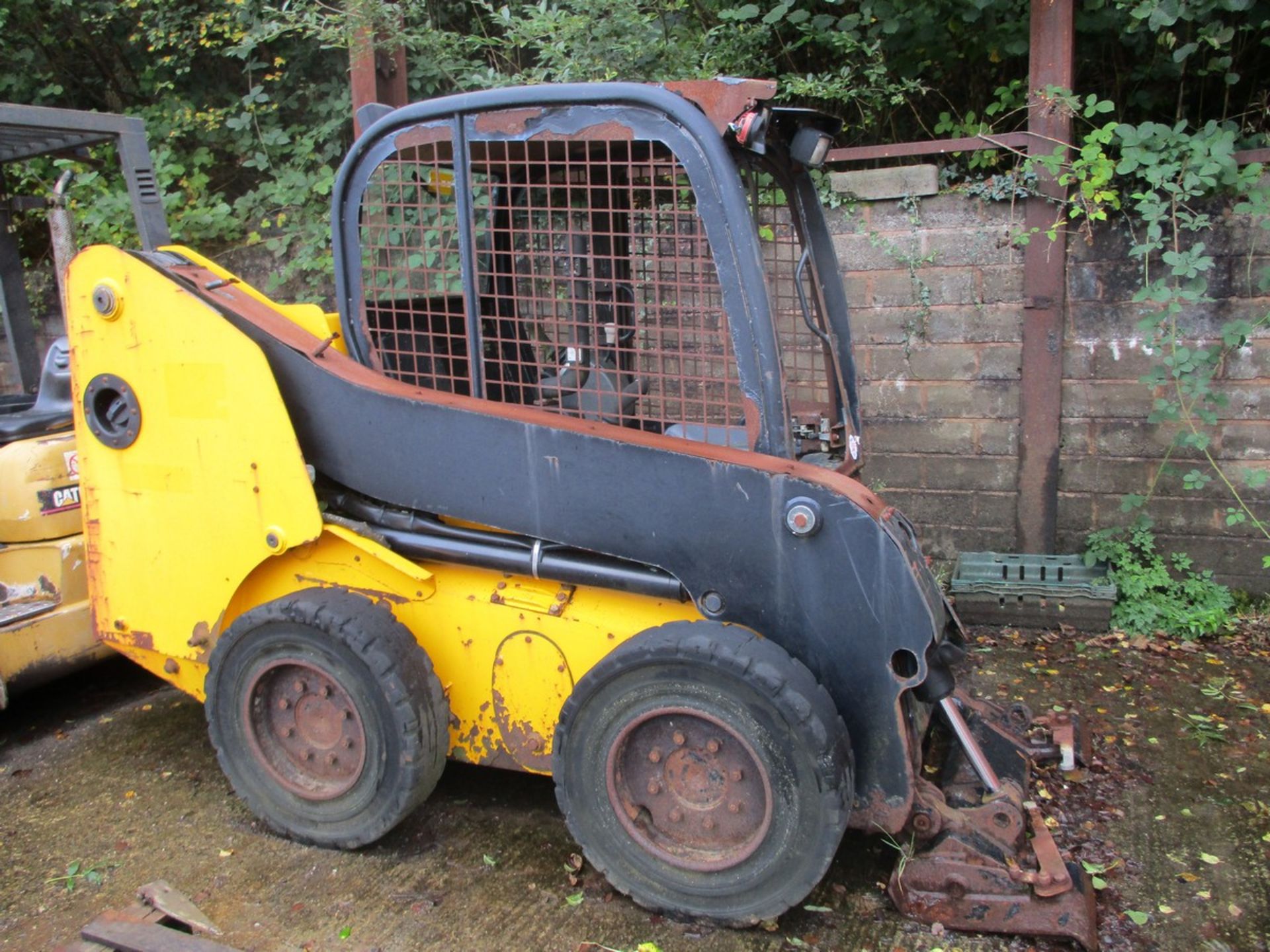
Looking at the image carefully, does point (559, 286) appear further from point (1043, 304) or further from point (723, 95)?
point (1043, 304)

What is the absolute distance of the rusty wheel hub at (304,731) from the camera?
3127mm

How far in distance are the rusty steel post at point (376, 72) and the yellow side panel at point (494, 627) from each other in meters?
2.97

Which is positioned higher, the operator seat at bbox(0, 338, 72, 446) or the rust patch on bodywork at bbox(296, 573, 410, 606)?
the operator seat at bbox(0, 338, 72, 446)

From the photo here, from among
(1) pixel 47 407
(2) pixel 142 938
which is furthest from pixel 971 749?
(1) pixel 47 407

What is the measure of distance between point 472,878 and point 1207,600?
367 centimetres

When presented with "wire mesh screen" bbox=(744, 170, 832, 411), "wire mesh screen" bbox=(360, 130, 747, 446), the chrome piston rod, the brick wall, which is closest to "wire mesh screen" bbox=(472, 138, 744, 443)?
"wire mesh screen" bbox=(360, 130, 747, 446)

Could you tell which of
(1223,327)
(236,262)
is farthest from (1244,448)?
(236,262)

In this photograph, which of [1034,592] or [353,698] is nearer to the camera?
[353,698]

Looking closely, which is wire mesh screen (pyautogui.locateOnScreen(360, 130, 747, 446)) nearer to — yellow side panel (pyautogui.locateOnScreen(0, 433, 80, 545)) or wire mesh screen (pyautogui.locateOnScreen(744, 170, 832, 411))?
wire mesh screen (pyautogui.locateOnScreen(744, 170, 832, 411))

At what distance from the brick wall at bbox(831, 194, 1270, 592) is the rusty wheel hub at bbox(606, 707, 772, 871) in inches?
114

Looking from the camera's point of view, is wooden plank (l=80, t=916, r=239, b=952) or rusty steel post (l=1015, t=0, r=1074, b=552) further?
rusty steel post (l=1015, t=0, r=1074, b=552)

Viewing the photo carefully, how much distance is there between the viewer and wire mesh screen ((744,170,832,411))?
334 cm

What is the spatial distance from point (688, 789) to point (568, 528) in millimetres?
781

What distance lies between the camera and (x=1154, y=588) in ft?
16.3
